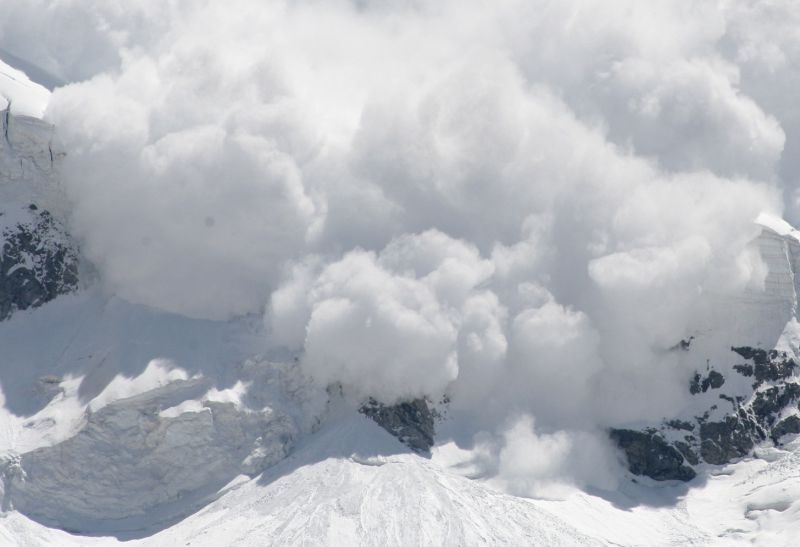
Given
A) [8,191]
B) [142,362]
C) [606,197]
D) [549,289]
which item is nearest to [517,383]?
[549,289]

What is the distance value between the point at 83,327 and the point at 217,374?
1441cm

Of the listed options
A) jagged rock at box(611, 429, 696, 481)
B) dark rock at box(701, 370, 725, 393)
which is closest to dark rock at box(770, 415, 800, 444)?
dark rock at box(701, 370, 725, 393)

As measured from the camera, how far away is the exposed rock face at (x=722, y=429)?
16525 cm

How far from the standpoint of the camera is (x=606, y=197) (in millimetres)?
174875

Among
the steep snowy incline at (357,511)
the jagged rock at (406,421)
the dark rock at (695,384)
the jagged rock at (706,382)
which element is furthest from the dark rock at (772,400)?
the jagged rock at (406,421)

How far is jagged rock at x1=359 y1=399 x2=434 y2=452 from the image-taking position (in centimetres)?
15975

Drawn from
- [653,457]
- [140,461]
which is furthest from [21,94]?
[653,457]

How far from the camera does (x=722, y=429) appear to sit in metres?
166

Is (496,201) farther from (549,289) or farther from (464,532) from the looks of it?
(464,532)

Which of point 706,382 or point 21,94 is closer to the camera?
point 706,382

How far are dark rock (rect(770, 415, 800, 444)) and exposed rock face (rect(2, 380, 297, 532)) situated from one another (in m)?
44.3

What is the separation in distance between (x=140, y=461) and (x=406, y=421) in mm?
23145

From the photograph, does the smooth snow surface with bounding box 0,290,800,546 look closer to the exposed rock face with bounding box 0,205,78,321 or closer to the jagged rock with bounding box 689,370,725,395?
the exposed rock face with bounding box 0,205,78,321

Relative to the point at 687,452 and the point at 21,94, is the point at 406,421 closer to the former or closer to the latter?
the point at 687,452
